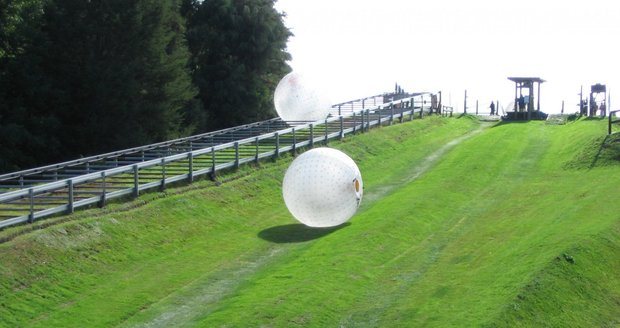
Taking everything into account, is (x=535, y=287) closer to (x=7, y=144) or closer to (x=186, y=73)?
(x=7, y=144)

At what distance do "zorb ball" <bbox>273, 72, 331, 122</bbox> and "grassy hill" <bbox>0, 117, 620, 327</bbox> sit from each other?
34.8ft

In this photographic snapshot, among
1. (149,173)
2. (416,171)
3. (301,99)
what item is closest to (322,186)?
(149,173)

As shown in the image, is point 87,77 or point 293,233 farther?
point 87,77

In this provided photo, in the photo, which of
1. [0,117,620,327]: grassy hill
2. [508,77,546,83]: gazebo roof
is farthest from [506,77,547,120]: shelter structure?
[0,117,620,327]: grassy hill

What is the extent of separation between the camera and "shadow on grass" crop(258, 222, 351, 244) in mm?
25922

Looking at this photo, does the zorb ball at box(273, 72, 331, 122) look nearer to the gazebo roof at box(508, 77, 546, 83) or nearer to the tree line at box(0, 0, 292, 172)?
the tree line at box(0, 0, 292, 172)

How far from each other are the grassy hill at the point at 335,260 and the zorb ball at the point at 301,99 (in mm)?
10617

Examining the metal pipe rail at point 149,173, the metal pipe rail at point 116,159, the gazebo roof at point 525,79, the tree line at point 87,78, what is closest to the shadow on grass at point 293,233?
the metal pipe rail at point 149,173

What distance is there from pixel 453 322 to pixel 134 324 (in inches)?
260

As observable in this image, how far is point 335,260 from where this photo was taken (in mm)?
22500

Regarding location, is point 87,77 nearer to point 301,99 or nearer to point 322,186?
point 301,99

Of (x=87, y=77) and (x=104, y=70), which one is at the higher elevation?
(x=104, y=70)

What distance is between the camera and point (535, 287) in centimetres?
1928

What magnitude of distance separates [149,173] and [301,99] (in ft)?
48.4
